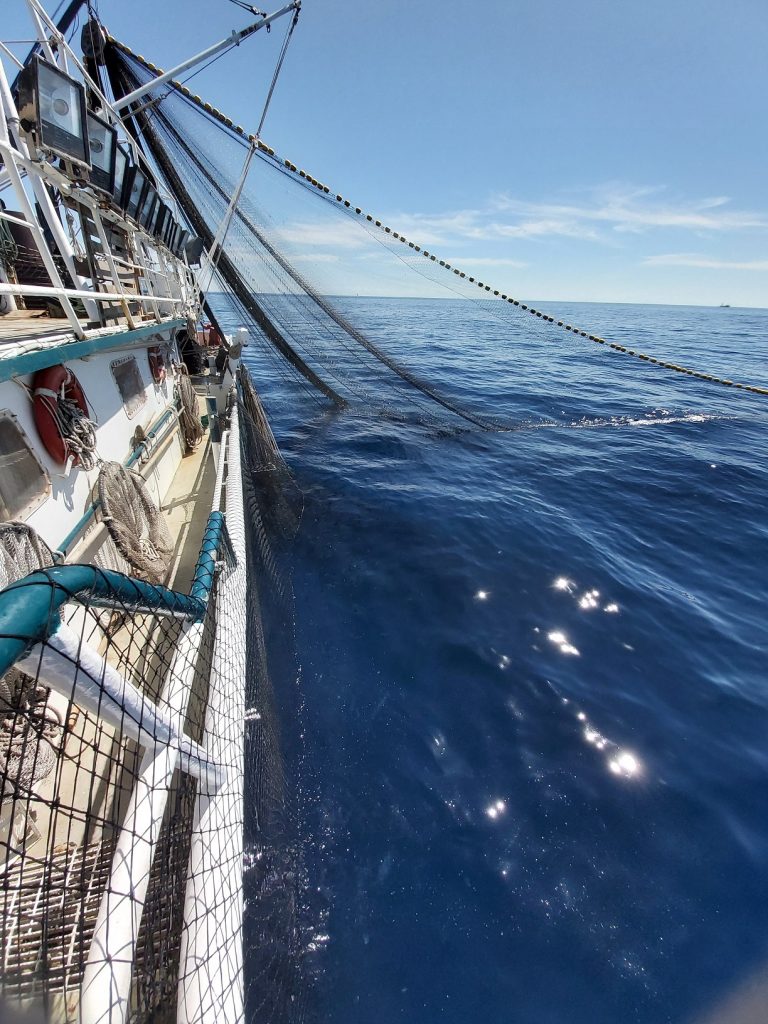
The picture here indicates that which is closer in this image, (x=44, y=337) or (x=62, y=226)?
(x=44, y=337)

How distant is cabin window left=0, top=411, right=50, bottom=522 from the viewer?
362cm

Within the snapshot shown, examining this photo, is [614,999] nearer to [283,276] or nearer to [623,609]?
→ [623,609]

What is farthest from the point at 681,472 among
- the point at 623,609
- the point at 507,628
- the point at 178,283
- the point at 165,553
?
the point at 178,283

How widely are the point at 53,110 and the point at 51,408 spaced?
2.87 meters

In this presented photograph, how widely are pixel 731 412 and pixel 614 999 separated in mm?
21030

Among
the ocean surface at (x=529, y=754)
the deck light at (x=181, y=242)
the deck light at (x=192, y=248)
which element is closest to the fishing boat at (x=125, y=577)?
the ocean surface at (x=529, y=754)

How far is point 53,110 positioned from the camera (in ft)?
12.8

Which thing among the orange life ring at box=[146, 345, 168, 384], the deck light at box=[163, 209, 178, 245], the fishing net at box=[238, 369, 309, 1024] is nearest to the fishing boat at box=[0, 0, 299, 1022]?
the orange life ring at box=[146, 345, 168, 384]

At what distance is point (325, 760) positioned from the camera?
407 centimetres

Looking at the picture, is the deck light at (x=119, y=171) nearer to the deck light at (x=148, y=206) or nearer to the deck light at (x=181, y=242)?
the deck light at (x=148, y=206)

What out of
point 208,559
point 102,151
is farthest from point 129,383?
point 208,559

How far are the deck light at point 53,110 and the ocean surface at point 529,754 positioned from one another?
573 cm

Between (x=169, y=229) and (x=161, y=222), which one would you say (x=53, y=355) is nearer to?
(x=161, y=222)

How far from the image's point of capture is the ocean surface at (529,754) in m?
2.96
